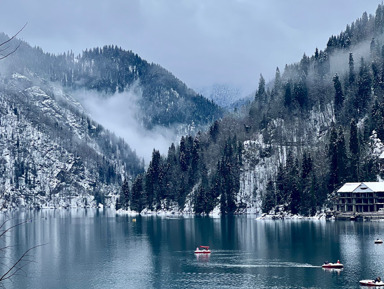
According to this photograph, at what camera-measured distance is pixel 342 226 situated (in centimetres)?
16700

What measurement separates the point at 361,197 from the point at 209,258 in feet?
323

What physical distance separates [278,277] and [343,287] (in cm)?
1244

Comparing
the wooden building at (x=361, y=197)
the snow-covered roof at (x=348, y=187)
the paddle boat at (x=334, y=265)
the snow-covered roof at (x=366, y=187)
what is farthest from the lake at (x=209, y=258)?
the snow-covered roof at (x=348, y=187)

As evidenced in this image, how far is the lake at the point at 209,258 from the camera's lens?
3423 inches

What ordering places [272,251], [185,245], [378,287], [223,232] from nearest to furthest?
[378,287] < [272,251] < [185,245] < [223,232]

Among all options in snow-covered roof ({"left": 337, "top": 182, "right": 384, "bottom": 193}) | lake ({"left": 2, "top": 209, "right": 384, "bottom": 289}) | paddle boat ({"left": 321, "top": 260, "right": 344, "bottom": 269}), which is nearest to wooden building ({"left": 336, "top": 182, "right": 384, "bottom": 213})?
snow-covered roof ({"left": 337, "top": 182, "right": 384, "bottom": 193})

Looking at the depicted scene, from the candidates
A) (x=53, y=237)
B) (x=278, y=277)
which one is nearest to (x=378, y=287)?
(x=278, y=277)

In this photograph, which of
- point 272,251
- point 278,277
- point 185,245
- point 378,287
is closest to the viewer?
point 378,287

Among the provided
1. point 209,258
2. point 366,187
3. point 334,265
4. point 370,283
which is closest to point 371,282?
point 370,283

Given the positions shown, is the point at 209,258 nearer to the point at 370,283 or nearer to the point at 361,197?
the point at 370,283

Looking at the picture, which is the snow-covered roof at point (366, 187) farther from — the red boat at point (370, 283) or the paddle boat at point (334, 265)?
the red boat at point (370, 283)

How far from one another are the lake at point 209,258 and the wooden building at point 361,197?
15216 millimetres

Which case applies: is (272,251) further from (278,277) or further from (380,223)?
(380,223)

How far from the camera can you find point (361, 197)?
190 metres
